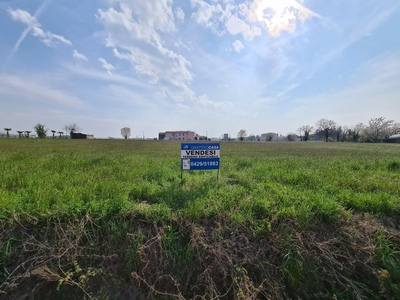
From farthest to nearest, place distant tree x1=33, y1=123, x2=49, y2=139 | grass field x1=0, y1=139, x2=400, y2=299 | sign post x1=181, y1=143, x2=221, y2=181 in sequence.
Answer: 1. distant tree x1=33, y1=123, x2=49, y2=139
2. sign post x1=181, y1=143, x2=221, y2=181
3. grass field x1=0, y1=139, x2=400, y2=299

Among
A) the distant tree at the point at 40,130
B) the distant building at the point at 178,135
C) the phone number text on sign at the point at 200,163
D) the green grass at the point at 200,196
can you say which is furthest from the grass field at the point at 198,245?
the distant building at the point at 178,135

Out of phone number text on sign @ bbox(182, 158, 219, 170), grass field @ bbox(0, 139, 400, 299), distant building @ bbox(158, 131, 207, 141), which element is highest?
distant building @ bbox(158, 131, 207, 141)

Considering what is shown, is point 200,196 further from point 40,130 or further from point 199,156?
point 40,130

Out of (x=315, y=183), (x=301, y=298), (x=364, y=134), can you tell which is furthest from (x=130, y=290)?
(x=364, y=134)

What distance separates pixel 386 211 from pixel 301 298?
2748 millimetres

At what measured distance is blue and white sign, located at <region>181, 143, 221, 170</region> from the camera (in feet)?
14.7

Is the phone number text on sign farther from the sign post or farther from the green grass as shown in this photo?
the green grass

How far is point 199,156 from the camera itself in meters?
4.54

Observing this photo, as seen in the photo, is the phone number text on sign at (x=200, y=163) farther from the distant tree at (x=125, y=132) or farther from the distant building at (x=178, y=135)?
the distant tree at (x=125, y=132)

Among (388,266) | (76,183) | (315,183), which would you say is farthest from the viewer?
(315,183)

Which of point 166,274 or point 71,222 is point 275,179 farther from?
point 71,222

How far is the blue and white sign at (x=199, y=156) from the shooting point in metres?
4.47

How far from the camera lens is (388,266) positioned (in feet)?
8.16

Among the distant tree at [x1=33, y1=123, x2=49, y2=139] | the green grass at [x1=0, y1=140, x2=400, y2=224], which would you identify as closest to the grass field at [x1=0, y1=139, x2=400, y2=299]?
the green grass at [x1=0, y1=140, x2=400, y2=224]
